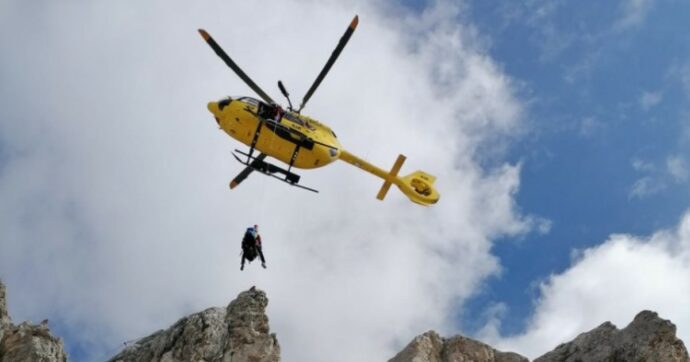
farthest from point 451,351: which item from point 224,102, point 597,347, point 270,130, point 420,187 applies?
point 224,102

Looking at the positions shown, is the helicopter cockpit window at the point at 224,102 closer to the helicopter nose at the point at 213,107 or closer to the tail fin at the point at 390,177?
the helicopter nose at the point at 213,107

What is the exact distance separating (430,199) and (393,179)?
2158 millimetres

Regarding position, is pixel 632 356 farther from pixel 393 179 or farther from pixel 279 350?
pixel 279 350

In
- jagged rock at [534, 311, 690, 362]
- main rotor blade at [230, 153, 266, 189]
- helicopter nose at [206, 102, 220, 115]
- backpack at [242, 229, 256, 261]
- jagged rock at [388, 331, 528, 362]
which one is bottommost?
jagged rock at [534, 311, 690, 362]

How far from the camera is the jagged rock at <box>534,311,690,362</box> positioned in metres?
27.9

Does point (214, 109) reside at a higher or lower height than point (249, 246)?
higher

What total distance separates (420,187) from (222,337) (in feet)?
37.9

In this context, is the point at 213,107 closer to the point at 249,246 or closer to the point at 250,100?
the point at 250,100

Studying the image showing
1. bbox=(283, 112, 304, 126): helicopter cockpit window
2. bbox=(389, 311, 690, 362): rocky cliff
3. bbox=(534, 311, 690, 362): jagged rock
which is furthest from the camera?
bbox=(283, 112, 304, 126): helicopter cockpit window

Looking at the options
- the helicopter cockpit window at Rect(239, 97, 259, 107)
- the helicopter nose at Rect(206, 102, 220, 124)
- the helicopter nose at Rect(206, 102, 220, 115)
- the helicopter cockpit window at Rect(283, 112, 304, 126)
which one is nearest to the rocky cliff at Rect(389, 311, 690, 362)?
the helicopter cockpit window at Rect(283, 112, 304, 126)

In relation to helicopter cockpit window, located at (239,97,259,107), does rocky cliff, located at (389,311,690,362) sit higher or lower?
lower

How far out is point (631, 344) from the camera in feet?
94.7

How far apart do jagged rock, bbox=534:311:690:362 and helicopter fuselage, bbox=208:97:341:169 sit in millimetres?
14555

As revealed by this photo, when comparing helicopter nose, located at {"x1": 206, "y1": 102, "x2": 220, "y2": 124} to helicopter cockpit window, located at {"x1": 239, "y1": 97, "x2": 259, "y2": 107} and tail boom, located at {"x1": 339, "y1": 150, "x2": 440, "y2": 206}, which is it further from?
tail boom, located at {"x1": 339, "y1": 150, "x2": 440, "y2": 206}
